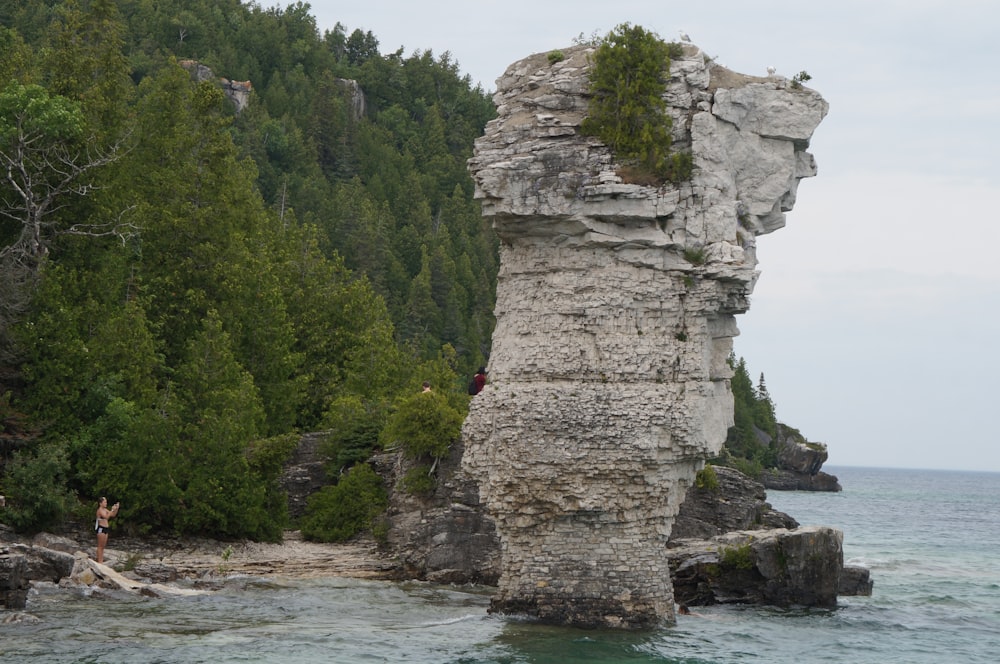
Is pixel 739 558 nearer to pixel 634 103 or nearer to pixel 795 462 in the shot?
pixel 634 103

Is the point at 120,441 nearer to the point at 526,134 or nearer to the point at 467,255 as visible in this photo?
the point at 526,134

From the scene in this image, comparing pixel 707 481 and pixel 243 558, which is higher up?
pixel 707 481

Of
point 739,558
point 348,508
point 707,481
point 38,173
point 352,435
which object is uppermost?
point 38,173

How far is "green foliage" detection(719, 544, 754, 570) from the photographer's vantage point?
A: 3031 centimetres

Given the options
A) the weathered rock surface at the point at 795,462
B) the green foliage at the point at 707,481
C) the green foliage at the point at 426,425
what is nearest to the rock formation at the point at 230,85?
the weathered rock surface at the point at 795,462

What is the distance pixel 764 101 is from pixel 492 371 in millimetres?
7649

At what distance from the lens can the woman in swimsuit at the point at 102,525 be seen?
1123 inches

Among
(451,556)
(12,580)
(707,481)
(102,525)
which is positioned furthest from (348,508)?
(12,580)

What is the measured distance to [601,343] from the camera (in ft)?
78.6

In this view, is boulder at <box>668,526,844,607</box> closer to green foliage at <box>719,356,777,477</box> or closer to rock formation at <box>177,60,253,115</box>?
green foliage at <box>719,356,777,477</box>

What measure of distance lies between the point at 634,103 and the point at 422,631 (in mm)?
10920

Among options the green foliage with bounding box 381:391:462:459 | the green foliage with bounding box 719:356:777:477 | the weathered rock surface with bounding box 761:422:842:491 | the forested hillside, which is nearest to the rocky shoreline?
the green foliage with bounding box 381:391:462:459

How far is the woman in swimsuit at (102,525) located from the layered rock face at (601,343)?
9.28m

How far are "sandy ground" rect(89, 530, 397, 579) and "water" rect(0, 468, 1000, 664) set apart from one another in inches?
49.3
